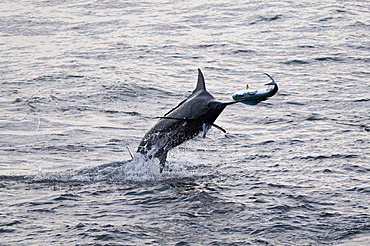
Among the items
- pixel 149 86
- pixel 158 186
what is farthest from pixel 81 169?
pixel 149 86

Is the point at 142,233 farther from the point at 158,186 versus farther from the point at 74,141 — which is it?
the point at 74,141

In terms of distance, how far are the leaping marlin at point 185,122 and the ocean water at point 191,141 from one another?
0.59 metres

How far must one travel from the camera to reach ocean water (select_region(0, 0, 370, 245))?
35.4ft

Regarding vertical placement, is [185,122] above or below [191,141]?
above

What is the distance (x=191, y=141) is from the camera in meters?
15.8

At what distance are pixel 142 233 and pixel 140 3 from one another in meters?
26.5

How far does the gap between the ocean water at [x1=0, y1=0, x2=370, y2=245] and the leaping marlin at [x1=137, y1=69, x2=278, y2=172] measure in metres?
0.59

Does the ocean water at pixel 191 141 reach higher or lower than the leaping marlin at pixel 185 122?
lower

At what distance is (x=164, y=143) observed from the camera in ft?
41.1

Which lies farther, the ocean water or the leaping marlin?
the leaping marlin

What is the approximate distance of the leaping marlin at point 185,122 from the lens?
38.2 ft

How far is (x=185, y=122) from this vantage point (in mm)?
11922

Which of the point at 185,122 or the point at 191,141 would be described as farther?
the point at 191,141

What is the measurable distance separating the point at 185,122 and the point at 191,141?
3.92m
